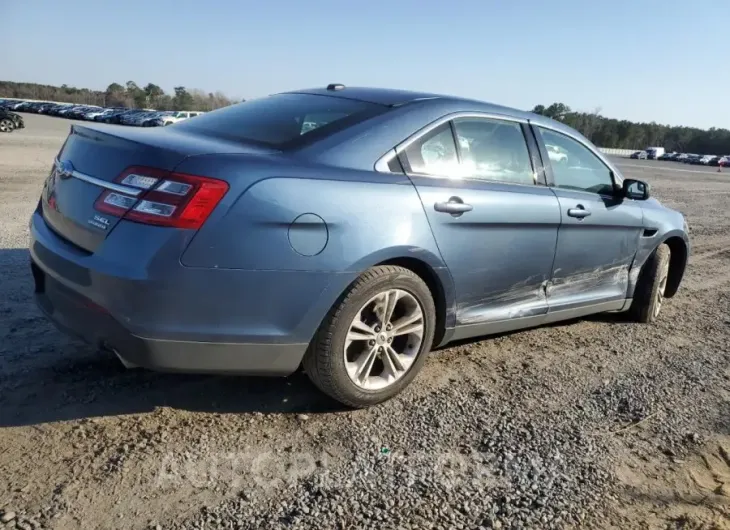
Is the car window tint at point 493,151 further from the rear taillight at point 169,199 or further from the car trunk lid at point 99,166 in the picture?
the rear taillight at point 169,199

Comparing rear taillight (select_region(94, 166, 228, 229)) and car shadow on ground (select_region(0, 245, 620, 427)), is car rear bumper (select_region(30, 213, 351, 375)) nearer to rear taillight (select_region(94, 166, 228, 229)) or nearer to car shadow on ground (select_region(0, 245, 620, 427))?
rear taillight (select_region(94, 166, 228, 229))

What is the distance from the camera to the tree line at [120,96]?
102438mm

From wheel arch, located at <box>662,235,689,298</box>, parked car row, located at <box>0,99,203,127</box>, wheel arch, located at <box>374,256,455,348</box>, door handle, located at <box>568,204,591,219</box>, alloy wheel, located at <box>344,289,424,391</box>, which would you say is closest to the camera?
alloy wheel, located at <box>344,289,424,391</box>

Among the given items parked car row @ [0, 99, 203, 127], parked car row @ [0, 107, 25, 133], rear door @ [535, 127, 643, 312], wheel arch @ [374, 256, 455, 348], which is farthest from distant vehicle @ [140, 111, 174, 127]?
wheel arch @ [374, 256, 455, 348]

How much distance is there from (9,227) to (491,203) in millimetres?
5937

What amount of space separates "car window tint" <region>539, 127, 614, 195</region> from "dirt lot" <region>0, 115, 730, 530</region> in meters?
1.19

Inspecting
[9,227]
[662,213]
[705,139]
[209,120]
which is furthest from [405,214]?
[705,139]

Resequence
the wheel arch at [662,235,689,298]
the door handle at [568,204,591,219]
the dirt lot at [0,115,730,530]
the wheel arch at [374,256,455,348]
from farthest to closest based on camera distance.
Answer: the wheel arch at [662,235,689,298] → the door handle at [568,204,591,219] → the wheel arch at [374,256,455,348] → the dirt lot at [0,115,730,530]

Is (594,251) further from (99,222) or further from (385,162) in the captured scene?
(99,222)

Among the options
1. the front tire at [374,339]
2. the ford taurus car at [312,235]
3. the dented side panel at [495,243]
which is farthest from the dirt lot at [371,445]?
the dented side panel at [495,243]

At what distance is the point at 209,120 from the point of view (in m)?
3.66

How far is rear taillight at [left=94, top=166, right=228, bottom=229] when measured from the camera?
2564 millimetres

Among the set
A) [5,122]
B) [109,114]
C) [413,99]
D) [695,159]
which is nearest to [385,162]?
[413,99]

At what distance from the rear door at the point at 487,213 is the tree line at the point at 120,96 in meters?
101
